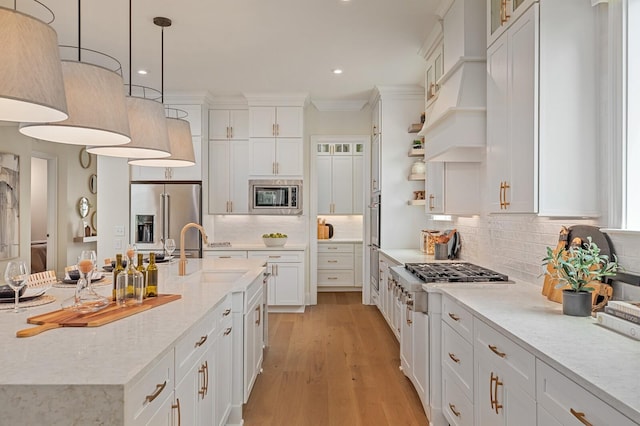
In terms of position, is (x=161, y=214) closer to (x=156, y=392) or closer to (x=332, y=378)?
(x=332, y=378)

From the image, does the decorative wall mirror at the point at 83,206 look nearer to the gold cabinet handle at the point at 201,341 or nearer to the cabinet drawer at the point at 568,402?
the gold cabinet handle at the point at 201,341

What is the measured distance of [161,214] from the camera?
564 cm

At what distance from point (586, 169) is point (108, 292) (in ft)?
8.32

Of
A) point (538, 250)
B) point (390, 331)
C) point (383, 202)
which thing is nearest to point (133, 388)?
point (538, 250)

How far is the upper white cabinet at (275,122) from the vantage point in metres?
5.88

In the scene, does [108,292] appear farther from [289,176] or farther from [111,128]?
[289,176]

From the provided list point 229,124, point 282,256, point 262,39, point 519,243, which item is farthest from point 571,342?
point 229,124

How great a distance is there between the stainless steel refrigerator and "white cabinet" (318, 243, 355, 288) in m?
2.38

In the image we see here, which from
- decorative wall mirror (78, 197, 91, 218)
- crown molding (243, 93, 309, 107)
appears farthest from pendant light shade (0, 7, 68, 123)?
decorative wall mirror (78, 197, 91, 218)

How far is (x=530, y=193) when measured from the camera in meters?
2.23

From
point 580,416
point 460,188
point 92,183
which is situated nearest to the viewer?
point 580,416

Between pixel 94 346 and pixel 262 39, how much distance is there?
3.23 metres

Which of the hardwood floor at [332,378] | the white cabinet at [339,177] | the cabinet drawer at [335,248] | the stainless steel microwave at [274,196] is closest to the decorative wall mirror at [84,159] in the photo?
the stainless steel microwave at [274,196]

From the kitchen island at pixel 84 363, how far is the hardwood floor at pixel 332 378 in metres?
1.34
